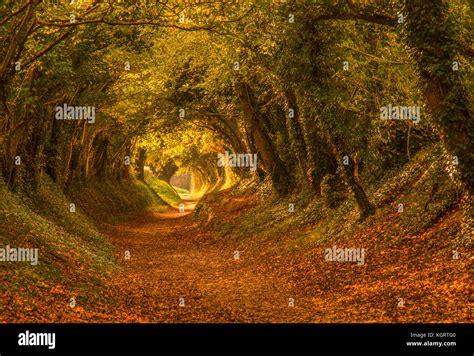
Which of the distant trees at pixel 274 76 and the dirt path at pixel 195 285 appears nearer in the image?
the dirt path at pixel 195 285

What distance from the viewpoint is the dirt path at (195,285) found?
13.0 meters

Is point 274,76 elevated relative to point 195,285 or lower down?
elevated

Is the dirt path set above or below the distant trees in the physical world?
below

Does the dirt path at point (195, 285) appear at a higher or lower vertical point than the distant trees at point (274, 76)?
lower

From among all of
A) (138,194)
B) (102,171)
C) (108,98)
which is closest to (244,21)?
(108,98)

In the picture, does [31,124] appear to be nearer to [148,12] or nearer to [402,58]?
[148,12]

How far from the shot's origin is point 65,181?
3238 cm

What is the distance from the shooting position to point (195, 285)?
57.1 ft

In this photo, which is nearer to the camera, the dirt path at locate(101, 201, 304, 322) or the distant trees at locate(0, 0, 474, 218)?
the dirt path at locate(101, 201, 304, 322)

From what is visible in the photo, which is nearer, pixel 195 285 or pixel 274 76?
pixel 195 285

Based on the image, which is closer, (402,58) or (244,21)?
(402,58)

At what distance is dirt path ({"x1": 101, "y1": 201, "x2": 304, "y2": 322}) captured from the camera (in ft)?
42.8

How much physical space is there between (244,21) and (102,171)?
1370 inches
